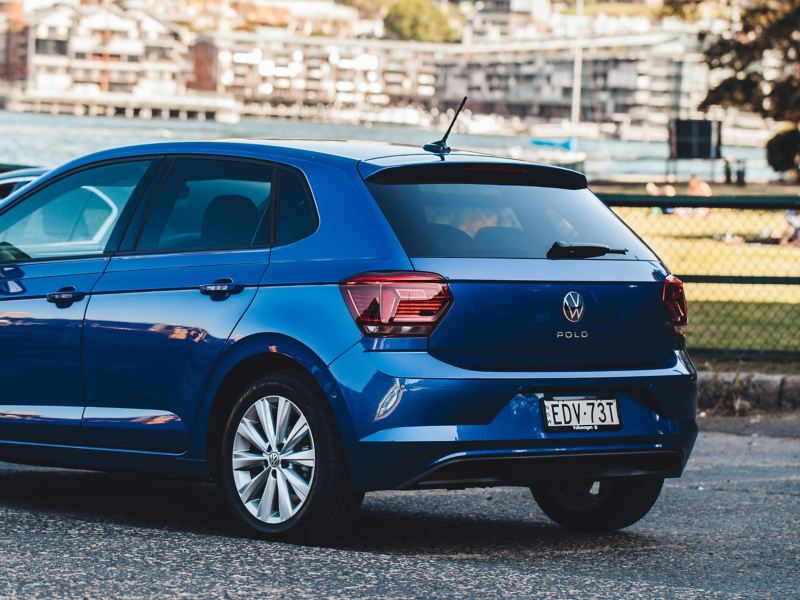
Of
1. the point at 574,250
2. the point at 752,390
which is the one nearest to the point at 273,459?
the point at 574,250

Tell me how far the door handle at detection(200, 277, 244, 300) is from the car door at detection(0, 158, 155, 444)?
0.67 m

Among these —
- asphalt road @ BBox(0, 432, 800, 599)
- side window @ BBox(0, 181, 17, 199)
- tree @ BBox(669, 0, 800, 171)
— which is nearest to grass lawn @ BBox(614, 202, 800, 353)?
asphalt road @ BBox(0, 432, 800, 599)

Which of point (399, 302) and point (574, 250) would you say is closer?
point (399, 302)

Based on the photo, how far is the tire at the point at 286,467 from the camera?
5914mm

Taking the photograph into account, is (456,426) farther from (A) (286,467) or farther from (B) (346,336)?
(A) (286,467)

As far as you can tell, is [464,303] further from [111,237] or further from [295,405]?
[111,237]

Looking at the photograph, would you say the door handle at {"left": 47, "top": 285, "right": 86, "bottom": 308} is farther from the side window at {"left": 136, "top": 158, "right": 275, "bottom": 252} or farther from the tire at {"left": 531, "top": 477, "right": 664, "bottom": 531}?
the tire at {"left": 531, "top": 477, "right": 664, "bottom": 531}

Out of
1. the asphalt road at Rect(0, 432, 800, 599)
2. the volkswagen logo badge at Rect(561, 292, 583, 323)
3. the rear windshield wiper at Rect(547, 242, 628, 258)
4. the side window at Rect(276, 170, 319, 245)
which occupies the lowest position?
the asphalt road at Rect(0, 432, 800, 599)

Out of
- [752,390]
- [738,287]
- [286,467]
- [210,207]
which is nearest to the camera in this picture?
[286,467]

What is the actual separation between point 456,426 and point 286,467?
0.71 meters

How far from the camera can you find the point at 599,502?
6957 millimetres

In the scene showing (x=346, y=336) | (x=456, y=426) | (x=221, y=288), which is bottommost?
(x=456, y=426)

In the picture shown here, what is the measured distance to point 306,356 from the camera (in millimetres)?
5879

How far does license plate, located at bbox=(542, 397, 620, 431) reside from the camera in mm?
5934
